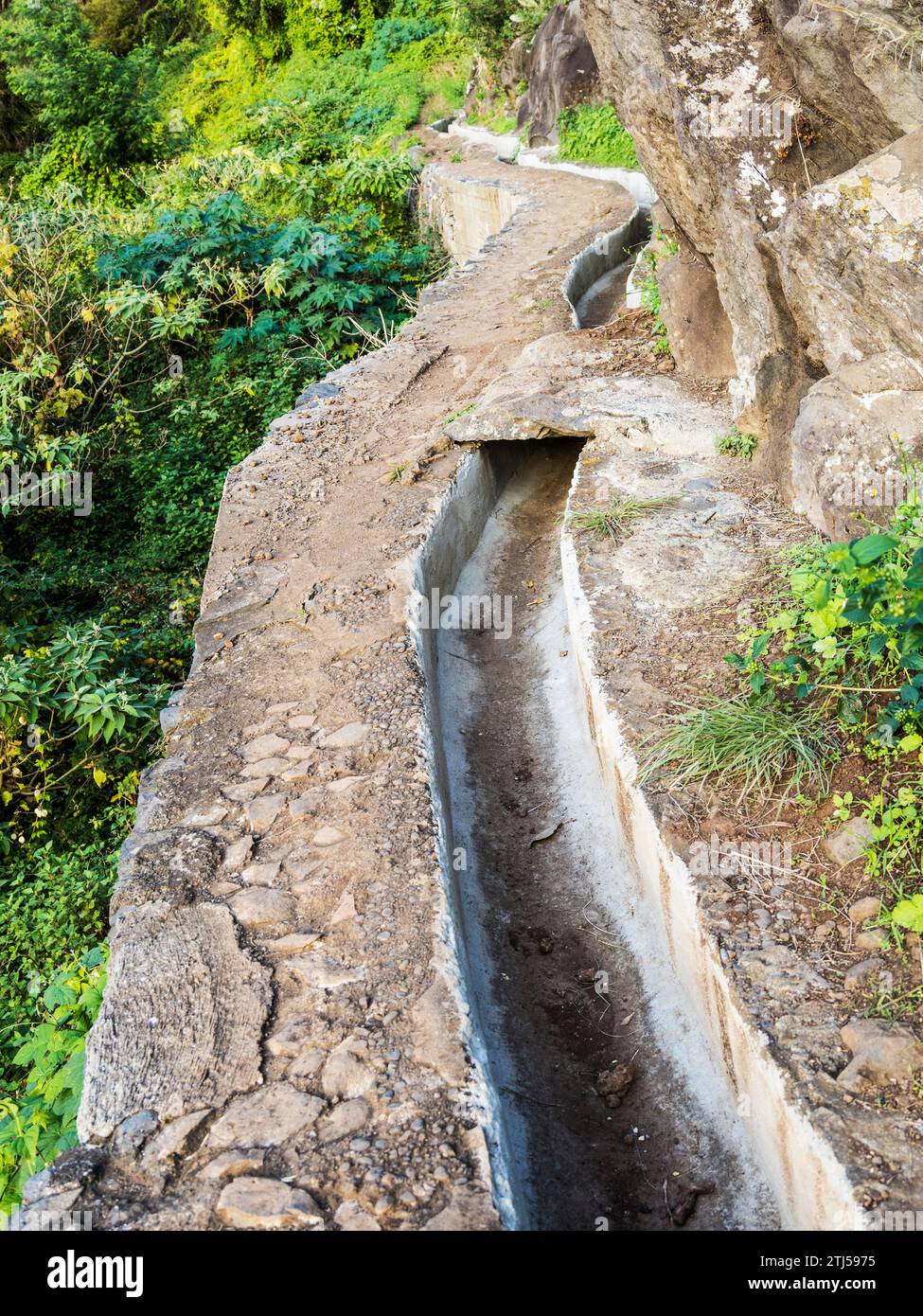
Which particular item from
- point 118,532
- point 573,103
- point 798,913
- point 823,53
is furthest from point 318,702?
point 573,103

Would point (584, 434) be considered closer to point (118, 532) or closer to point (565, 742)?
point (565, 742)

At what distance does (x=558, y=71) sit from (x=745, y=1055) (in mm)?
15096

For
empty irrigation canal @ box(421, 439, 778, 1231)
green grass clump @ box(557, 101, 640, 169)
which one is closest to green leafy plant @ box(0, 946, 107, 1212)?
empty irrigation canal @ box(421, 439, 778, 1231)

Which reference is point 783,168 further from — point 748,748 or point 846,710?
point 748,748

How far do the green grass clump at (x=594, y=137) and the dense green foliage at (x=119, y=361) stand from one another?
244 centimetres

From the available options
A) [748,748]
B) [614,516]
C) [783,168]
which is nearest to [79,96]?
[783,168]

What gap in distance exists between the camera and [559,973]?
13.8 feet

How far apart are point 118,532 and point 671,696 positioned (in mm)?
6959

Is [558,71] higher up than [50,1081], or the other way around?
[558,71]

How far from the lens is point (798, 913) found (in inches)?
131

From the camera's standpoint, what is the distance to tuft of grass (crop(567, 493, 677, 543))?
5.58 meters

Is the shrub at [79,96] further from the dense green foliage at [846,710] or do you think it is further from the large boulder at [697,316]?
the dense green foliage at [846,710]

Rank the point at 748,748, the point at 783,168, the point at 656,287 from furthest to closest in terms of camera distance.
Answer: the point at 656,287, the point at 783,168, the point at 748,748

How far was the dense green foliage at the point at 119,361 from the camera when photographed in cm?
607
